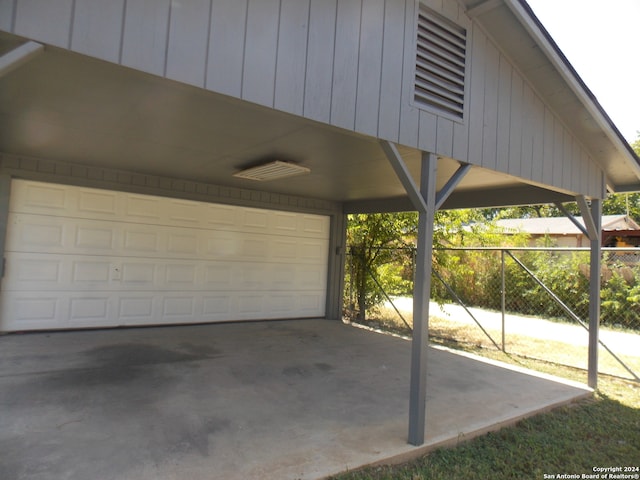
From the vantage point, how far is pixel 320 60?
8.47 ft

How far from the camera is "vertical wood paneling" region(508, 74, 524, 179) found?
395 centimetres

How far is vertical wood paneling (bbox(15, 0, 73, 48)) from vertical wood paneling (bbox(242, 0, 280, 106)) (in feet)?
2.77

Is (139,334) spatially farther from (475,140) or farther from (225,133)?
(475,140)

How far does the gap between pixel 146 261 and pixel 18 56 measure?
15.9 ft

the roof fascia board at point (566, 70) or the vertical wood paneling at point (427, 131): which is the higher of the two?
the roof fascia board at point (566, 70)

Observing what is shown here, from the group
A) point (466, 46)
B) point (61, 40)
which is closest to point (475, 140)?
point (466, 46)

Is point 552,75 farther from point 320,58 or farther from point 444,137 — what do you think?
point 320,58

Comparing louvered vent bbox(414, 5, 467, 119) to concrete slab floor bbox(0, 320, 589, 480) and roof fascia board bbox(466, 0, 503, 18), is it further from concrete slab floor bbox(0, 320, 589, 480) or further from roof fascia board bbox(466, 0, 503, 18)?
concrete slab floor bbox(0, 320, 589, 480)

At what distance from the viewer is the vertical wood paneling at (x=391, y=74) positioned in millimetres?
2924

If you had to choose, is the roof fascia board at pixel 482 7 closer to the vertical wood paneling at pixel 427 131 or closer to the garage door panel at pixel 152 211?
the vertical wood paneling at pixel 427 131

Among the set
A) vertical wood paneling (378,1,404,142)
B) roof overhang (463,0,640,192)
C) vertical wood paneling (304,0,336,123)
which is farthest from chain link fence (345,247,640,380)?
vertical wood paneling (304,0,336,123)

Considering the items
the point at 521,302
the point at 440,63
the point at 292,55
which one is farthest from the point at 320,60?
the point at 521,302

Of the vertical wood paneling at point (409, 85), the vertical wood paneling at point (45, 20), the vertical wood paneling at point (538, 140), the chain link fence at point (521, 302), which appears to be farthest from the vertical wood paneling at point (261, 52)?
the chain link fence at point (521, 302)

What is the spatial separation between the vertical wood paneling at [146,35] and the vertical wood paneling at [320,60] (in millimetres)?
858
